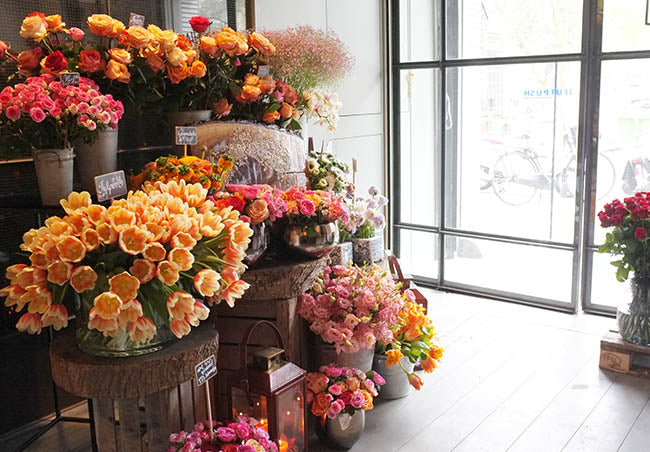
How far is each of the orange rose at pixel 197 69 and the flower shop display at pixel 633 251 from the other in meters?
2.10

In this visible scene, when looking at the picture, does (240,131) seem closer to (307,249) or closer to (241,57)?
(241,57)

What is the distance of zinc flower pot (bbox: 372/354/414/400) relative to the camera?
312cm

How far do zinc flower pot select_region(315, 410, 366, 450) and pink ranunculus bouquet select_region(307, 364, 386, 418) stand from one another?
0.10 feet

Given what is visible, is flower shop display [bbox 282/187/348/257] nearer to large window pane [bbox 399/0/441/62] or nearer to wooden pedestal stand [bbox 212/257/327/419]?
wooden pedestal stand [bbox 212/257/327/419]

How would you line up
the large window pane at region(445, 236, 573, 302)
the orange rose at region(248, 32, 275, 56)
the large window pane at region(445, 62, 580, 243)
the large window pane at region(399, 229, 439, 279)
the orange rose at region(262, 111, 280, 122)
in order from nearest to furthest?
1. the orange rose at region(248, 32, 275, 56)
2. the orange rose at region(262, 111, 280, 122)
3. the large window pane at region(445, 62, 580, 243)
4. the large window pane at region(445, 236, 573, 302)
5. the large window pane at region(399, 229, 439, 279)

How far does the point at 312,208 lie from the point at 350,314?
55cm

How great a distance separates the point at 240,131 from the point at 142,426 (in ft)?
4.23

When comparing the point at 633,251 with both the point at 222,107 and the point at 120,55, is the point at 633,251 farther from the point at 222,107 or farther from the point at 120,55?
the point at 120,55

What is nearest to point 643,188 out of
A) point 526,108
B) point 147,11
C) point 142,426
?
point 526,108

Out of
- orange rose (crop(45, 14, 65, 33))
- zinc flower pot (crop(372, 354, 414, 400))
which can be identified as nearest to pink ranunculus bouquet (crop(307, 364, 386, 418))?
zinc flower pot (crop(372, 354, 414, 400))

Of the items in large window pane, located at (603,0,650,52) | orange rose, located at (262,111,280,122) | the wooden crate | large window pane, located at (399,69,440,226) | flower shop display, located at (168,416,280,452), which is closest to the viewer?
flower shop display, located at (168,416,280,452)

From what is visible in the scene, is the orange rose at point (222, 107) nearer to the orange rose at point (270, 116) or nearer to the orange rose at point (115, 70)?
the orange rose at point (270, 116)

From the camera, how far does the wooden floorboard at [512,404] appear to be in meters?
2.77

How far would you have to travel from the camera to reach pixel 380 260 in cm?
358
